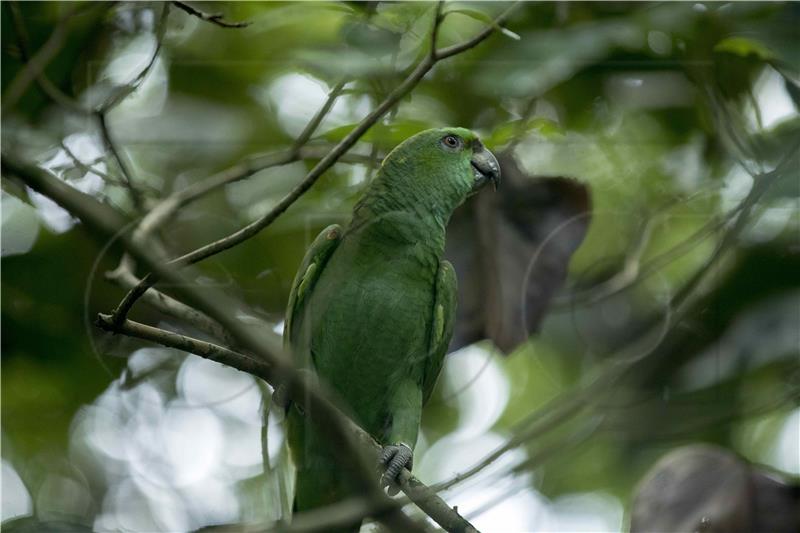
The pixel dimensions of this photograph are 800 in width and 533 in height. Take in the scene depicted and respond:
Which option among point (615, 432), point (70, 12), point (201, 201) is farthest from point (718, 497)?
point (70, 12)

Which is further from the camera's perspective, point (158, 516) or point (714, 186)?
point (714, 186)

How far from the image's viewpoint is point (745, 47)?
110 inches

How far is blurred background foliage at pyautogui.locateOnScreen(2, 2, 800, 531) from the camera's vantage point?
260cm

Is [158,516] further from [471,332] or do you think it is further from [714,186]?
[714,186]

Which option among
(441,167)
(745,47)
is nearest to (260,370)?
(441,167)

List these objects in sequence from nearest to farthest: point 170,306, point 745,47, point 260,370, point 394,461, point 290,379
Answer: point 290,379 → point 260,370 → point 170,306 → point 394,461 → point 745,47

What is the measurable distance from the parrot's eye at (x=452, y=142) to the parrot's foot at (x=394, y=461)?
2.77 ft

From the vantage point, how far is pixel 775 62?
9.47 ft

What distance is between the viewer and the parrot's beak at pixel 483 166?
2.67m

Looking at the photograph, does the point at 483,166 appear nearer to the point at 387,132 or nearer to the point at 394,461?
the point at 387,132

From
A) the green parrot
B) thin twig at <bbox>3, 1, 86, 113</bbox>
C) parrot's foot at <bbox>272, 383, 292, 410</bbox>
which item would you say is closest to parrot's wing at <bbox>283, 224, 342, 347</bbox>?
the green parrot

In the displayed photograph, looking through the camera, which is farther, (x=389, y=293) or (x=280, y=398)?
(x=389, y=293)

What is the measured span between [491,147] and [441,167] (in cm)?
17

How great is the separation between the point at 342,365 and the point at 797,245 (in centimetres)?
157
